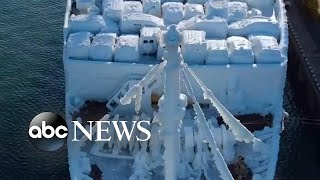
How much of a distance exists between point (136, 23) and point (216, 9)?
12.9 ft

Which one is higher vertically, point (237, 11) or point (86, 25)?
point (237, 11)

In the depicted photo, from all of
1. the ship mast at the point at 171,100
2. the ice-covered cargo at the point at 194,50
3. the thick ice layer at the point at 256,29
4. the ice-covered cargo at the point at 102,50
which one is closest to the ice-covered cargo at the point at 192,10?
the thick ice layer at the point at 256,29

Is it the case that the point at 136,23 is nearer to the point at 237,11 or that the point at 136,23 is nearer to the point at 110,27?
the point at 110,27

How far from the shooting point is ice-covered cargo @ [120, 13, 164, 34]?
31594 mm

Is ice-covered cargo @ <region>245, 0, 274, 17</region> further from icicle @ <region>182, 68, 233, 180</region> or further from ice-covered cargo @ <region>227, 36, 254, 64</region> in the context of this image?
icicle @ <region>182, 68, 233, 180</region>

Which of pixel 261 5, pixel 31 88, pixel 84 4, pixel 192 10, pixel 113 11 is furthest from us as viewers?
→ pixel 31 88

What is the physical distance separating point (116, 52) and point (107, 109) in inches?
102

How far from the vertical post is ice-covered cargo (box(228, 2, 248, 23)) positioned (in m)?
10.2

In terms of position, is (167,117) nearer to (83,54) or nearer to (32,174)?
(83,54)

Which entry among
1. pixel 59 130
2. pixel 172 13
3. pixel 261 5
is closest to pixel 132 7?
pixel 172 13

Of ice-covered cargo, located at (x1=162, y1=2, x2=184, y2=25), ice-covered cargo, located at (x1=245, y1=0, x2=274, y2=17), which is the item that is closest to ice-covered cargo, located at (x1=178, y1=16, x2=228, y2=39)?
ice-covered cargo, located at (x1=162, y1=2, x2=184, y2=25)

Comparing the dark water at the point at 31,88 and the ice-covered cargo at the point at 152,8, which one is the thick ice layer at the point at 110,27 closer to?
the ice-covered cargo at the point at 152,8

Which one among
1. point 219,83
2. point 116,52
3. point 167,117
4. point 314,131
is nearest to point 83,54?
point 116,52

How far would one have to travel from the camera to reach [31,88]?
37469mm
